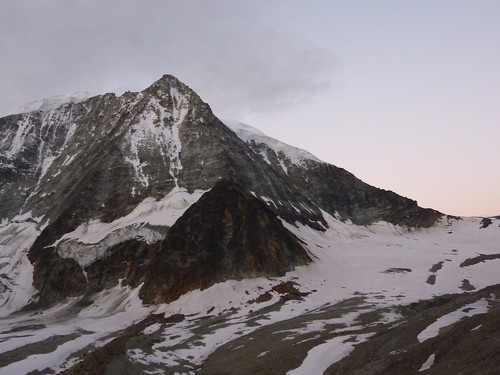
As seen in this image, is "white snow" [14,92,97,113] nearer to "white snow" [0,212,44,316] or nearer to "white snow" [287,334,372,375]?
"white snow" [0,212,44,316]

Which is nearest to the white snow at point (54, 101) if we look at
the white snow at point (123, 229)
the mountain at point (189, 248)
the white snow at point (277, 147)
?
the mountain at point (189, 248)

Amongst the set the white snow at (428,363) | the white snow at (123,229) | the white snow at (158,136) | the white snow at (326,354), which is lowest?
the white snow at (326,354)

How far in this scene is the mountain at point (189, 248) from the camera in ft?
115

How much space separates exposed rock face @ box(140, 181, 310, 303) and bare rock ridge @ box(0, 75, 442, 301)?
9.0 inches

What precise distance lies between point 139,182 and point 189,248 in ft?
95.1

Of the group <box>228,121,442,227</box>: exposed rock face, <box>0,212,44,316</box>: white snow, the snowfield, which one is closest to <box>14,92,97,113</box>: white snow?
<box>228,121,442,227</box>: exposed rock face

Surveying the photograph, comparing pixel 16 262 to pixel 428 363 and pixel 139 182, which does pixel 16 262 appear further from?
pixel 428 363

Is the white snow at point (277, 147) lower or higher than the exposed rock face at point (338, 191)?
higher

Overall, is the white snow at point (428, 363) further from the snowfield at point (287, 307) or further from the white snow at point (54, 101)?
the white snow at point (54, 101)

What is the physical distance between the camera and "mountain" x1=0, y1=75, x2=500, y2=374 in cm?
3519

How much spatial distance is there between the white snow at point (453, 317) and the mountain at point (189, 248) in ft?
2.28

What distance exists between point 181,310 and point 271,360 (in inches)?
1122

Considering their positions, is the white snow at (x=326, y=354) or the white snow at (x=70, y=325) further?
the white snow at (x=70, y=325)

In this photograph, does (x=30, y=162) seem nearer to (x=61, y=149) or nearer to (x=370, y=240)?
(x=61, y=149)
